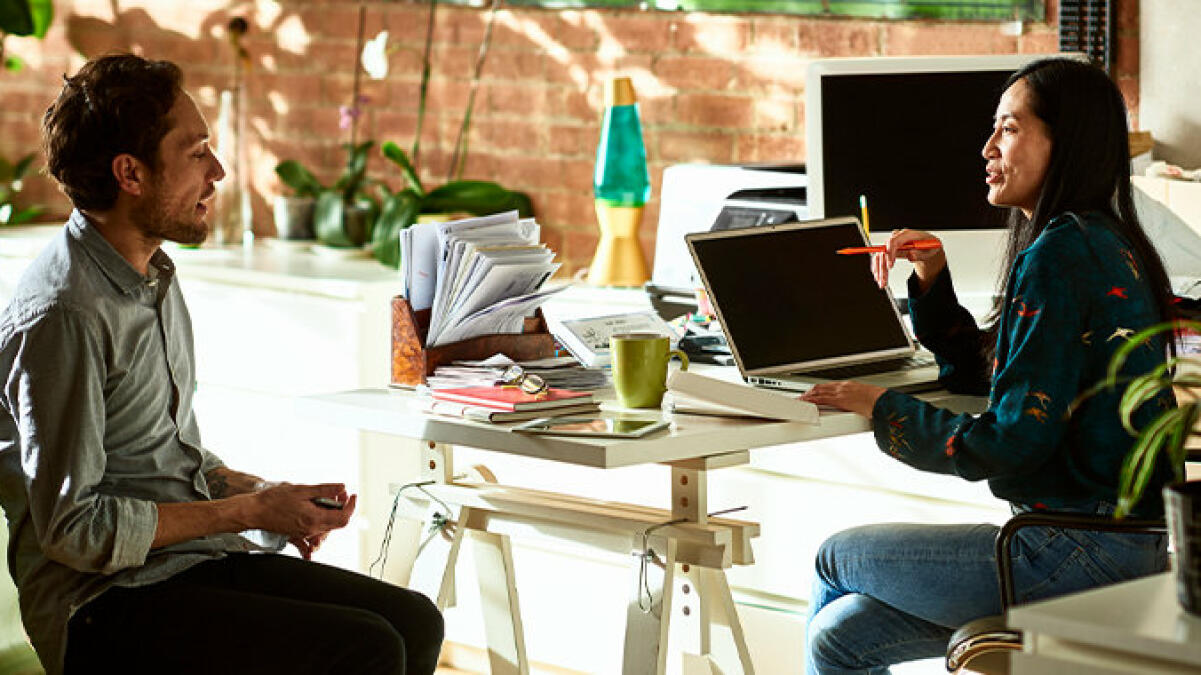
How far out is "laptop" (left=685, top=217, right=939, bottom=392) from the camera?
2.51 m

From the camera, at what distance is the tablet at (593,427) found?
7.19ft

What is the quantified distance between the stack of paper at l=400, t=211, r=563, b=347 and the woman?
0.49 m

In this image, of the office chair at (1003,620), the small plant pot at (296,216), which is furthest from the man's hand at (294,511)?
the small plant pot at (296,216)

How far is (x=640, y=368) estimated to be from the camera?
2.39 m

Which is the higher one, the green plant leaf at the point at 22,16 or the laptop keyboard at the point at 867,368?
the green plant leaf at the point at 22,16

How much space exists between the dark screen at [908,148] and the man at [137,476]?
112cm

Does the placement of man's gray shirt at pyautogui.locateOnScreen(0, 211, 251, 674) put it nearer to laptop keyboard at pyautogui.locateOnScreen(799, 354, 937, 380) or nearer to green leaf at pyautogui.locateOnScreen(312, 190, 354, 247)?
laptop keyboard at pyautogui.locateOnScreen(799, 354, 937, 380)

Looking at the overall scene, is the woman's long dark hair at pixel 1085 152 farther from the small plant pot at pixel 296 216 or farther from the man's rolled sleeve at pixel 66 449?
the small plant pot at pixel 296 216

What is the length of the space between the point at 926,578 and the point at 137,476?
1037mm

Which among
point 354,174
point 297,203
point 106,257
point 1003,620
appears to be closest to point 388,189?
point 354,174

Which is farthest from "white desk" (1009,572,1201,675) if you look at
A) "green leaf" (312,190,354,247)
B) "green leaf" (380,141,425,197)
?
"green leaf" (312,190,354,247)

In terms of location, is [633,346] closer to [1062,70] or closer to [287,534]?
[287,534]

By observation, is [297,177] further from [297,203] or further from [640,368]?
[640,368]

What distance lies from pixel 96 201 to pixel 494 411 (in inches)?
23.1
